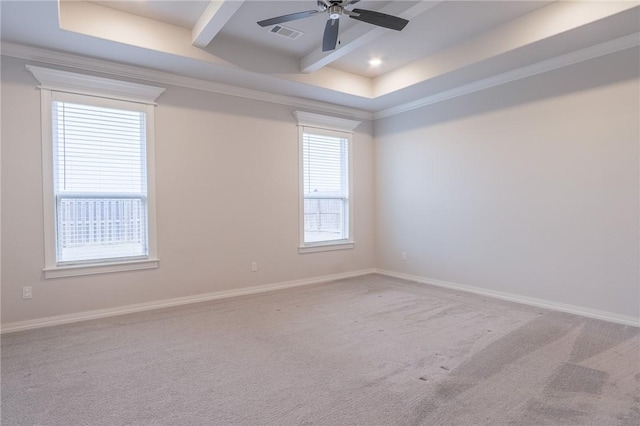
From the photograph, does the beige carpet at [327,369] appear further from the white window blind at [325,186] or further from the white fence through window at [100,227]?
the white window blind at [325,186]

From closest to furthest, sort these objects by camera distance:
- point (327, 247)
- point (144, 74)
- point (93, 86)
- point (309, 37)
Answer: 1. point (93, 86)
2. point (309, 37)
3. point (144, 74)
4. point (327, 247)

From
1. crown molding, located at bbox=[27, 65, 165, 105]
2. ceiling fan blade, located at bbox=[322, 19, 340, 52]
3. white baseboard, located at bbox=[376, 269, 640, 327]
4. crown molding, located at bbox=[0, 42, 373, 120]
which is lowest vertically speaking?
white baseboard, located at bbox=[376, 269, 640, 327]

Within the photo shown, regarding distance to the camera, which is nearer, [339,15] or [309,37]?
[339,15]

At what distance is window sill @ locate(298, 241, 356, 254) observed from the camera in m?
5.39

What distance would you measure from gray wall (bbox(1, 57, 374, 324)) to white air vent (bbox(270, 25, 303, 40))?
3.94 ft

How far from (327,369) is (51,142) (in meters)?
3.52

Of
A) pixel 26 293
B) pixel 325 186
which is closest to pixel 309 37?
pixel 325 186

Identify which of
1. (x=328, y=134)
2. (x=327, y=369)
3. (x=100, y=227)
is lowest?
(x=327, y=369)

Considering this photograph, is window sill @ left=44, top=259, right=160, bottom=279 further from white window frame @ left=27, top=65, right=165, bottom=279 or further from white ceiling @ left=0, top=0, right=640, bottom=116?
white ceiling @ left=0, top=0, right=640, bottom=116

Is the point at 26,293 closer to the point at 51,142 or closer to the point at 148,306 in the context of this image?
the point at 148,306

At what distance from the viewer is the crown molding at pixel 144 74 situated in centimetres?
352

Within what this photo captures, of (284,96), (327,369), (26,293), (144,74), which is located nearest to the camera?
(327,369)

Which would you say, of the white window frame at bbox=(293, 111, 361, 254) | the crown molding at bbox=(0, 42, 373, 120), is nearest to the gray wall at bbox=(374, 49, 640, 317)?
the white window frame at bbox=(293, 111, 361, 254)

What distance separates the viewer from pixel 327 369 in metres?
2.57
